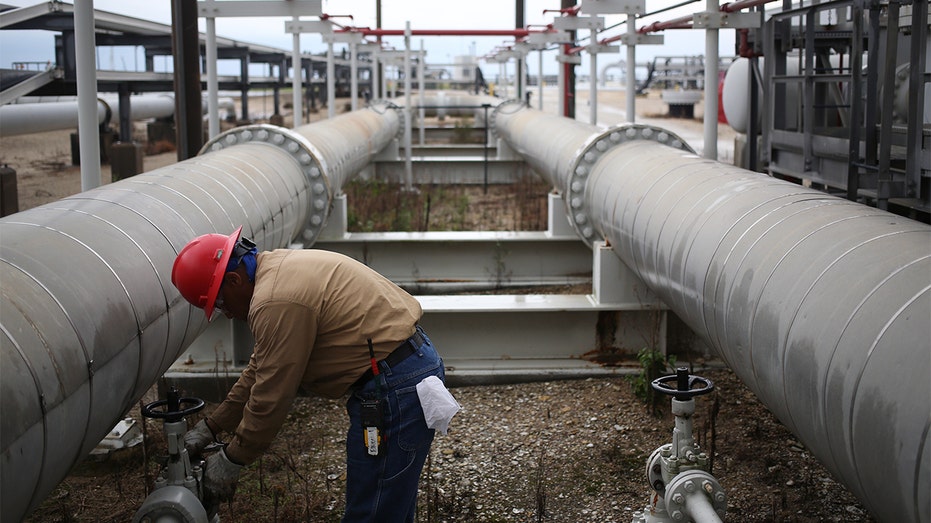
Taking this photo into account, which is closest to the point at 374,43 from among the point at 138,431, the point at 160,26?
the point at 160,26

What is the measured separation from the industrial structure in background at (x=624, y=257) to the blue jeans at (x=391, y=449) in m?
0.56

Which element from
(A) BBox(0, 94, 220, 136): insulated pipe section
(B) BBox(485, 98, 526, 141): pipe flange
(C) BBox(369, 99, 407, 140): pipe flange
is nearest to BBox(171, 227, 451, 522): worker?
(A) BBox(0, 94, 220, 136): insulated pipe section

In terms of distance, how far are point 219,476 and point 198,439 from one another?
7.2 inches

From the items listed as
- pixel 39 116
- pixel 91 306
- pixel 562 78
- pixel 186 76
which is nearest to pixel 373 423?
pixel 91 306

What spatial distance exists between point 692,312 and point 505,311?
88.6 inches

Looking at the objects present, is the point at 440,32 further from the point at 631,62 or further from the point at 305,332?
the point at 305,332

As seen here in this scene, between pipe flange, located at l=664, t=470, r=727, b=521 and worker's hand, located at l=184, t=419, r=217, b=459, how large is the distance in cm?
153

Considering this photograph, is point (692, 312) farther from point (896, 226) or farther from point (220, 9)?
point (220, 9)

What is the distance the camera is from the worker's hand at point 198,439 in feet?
10.6

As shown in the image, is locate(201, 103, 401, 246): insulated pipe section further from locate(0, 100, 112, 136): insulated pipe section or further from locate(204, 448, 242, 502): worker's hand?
locate(204, 448, 242, 502): worker's hand

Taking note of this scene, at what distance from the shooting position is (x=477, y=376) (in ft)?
19.8

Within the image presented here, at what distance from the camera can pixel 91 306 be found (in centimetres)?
277

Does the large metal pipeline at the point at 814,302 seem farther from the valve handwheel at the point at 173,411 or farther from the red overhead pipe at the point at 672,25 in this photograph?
the red overhead pipe at the point at 672,25

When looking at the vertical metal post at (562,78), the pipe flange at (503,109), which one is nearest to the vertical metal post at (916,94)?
the vertical metal post at (562,78)
